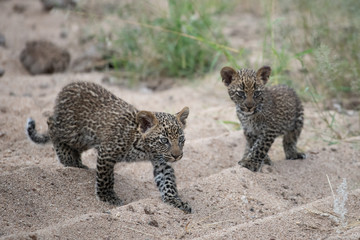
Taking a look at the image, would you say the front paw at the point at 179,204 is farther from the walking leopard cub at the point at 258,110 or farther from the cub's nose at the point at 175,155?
the walking leopard cub at the point at 258,110

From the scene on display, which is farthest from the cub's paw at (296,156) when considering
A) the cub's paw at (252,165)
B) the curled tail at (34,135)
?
the curled tail at (34,135)

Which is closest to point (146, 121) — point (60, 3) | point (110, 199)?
point (110, 199)

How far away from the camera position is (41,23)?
47.9ft

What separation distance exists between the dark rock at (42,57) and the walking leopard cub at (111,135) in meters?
4.82

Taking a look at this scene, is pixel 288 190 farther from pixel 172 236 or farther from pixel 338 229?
pixel 172 236

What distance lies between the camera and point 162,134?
6.30 meters

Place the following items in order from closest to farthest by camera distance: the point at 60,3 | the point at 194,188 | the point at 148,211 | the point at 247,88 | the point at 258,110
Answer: the point at 148,211 → the point at 194,188 → the point at 247,88 → the point at 258,110 → the point at 60,3

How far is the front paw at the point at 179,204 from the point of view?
248 inches

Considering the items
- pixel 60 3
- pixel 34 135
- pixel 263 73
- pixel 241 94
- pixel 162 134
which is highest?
pixel 263 73

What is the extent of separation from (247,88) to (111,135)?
6.83 feet

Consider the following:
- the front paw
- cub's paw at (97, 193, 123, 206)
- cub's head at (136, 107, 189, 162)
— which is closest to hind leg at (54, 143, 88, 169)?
cub's paw at (97, 193, 123, 206)

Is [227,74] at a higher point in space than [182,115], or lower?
higher

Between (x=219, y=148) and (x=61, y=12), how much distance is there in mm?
8313

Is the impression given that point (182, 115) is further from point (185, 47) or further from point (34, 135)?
point (185, 47)
